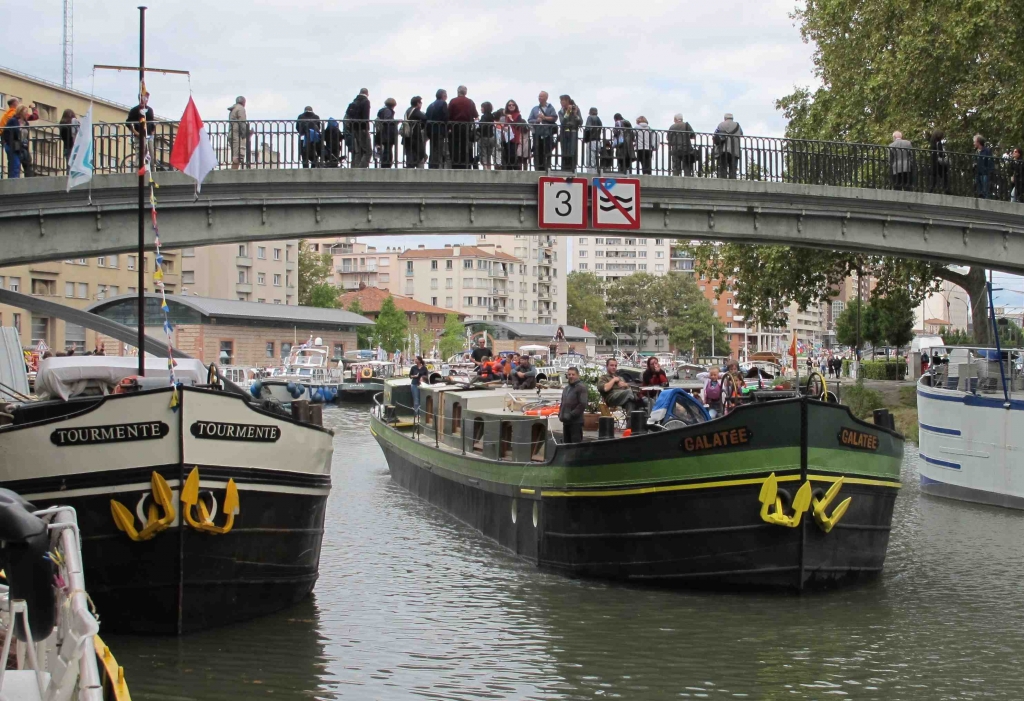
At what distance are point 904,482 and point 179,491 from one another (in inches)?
872

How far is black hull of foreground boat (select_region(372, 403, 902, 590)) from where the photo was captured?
1616cm

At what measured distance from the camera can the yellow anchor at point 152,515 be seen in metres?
13.6

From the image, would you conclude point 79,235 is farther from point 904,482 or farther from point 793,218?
point 904,482

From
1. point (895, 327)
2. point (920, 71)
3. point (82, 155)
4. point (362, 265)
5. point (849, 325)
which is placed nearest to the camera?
point (82, 155)

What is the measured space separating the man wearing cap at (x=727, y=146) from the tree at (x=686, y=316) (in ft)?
424

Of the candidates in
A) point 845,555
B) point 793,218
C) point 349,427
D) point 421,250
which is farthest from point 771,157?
point 421,250

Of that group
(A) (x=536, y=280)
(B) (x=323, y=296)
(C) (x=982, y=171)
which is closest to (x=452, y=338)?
(B) (x=323, y=296)

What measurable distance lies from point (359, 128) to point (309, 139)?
109 centimetres

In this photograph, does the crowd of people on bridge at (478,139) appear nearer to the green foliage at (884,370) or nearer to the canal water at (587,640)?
the canal water at (587,640)

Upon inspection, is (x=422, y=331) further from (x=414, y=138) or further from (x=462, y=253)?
(x=414, y=138)

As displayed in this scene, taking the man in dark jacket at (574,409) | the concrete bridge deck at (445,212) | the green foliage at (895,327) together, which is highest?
the concrete bridge deck at (445,212)

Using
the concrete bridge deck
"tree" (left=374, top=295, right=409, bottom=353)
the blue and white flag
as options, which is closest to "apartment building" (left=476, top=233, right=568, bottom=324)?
→ "tree" (left=374, top=295, right=409, bottom=353)

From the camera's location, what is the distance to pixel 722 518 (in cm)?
1634

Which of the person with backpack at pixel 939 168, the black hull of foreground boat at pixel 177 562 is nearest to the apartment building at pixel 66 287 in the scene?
the person with backpack at pixel 939 168
